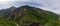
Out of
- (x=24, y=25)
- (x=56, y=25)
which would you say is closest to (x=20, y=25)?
(x=24, y=25)

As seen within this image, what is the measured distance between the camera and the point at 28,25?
168875 millimetres

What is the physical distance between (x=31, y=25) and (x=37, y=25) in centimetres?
633

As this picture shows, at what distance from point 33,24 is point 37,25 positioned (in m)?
4.41

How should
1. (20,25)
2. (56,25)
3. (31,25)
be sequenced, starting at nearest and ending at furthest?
(56,25), (31,25), (20,25)

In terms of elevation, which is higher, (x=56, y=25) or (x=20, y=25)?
(x=56, y=25)

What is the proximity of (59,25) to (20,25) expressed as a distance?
4783cm

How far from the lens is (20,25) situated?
181500mm

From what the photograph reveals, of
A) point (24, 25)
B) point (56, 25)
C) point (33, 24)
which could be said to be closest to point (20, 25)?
point (24, 25)

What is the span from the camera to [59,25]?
502 ft

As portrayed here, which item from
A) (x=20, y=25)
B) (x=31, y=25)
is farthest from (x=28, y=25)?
(x=20, y=25)

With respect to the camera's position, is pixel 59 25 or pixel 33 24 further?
pixel 33 24

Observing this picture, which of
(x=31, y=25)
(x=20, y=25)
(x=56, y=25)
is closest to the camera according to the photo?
(x=56, y=25)

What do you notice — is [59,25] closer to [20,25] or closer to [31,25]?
[31,25]

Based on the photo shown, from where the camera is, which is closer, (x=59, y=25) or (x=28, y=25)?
(x=59, y=25)
